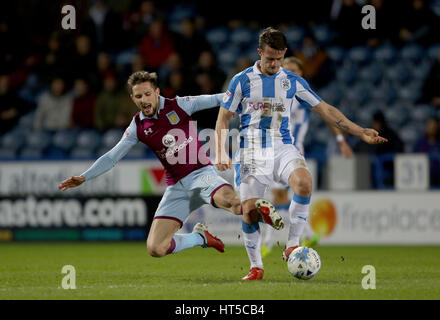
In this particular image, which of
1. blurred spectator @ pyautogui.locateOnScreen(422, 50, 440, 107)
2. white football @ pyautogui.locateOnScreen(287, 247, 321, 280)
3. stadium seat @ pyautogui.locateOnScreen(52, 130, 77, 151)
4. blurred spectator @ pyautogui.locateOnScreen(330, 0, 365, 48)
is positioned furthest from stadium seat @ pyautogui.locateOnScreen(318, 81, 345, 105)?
white football @ pyautogui.locateOnScreen(287, 247, 321, 280)

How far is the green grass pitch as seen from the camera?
6.05 metres

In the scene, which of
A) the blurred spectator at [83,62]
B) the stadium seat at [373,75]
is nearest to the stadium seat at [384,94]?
the stadium seat at [373,75]

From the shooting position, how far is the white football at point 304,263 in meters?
6.61

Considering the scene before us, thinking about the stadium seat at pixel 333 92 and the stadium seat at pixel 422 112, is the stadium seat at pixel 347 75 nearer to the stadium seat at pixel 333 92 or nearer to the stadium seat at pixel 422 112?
the stadium seat at pixel 333 92

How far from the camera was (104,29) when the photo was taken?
50.1 feet

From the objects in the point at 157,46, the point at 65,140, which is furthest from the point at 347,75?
the point at 65,140

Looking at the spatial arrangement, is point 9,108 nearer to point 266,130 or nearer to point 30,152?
point 30,152

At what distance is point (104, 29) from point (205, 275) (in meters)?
8.68

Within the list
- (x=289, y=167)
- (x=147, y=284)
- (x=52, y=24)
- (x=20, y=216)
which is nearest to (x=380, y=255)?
(x=289, y=167)

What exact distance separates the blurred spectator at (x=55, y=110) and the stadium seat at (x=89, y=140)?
1.54 feet

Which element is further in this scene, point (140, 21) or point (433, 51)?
point (140, 21)

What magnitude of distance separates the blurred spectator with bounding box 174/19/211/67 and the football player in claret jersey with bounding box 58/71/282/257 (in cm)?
638

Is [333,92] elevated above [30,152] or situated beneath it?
elevated above

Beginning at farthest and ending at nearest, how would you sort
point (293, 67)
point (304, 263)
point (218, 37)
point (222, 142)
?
point (218, 37) < point (293, 67) < point (222, 142) < point (304, 263)
